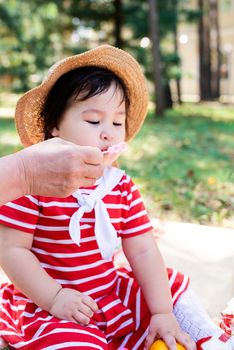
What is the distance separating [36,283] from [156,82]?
8.17 meters

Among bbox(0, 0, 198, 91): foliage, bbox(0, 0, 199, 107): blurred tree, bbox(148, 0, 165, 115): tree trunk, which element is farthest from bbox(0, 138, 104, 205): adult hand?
bbox(0, 0, 198, 91): foliage

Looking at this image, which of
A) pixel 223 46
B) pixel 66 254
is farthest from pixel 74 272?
pixel 223 46

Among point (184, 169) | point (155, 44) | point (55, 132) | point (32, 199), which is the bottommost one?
point (184, 169)

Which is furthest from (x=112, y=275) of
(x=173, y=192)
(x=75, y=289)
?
(x=173, y=192)

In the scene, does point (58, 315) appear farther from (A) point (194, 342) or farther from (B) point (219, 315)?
(B) point (219, 315)

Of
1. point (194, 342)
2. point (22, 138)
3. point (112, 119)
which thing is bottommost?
point (194, 342)

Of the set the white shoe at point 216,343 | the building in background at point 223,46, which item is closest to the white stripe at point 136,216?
the white shoe at point 216,343

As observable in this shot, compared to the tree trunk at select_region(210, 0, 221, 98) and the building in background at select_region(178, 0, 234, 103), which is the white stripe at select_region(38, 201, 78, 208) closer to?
the tree trunk at select_region(210, 0, 221, 98)

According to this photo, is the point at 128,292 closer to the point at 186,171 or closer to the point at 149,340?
the point at 149,340

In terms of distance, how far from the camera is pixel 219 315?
1.86 m

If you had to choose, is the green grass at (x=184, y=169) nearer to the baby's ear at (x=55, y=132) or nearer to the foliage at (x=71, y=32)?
the baby's ear at (x=55, y=132)

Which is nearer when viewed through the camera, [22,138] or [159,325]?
[159,325]

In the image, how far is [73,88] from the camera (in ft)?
5.38

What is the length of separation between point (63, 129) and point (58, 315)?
0.59 meters
